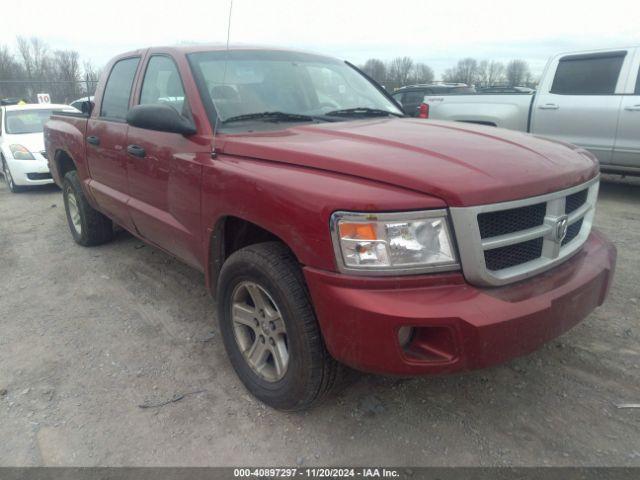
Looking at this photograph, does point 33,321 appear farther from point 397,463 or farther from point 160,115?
point 397,463

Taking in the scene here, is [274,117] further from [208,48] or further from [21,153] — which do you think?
[21,153]

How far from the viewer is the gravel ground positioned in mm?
2297

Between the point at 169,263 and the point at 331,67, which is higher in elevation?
the point at 331,67

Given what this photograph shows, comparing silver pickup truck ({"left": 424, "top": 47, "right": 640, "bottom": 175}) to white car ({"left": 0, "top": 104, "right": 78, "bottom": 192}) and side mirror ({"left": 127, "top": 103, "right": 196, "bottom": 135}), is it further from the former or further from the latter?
white car ({"left": 0, "top": 104, "right": 78, "bottom": 192})

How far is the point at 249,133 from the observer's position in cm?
278

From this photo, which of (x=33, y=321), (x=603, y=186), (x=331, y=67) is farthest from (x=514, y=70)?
(x=33, y=321)

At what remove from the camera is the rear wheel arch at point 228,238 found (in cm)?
265

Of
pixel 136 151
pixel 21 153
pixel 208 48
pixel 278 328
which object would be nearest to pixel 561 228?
pixel 278 328

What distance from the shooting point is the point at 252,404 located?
2.65 meters

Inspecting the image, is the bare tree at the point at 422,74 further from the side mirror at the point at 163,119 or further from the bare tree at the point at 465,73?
the side mirror at the point at 163,119

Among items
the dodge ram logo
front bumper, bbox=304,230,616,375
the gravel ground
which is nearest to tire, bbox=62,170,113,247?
the gravel ground

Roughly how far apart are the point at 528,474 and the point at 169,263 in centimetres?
354

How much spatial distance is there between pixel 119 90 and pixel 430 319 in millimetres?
3414

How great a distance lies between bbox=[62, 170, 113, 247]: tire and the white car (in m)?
3.93
